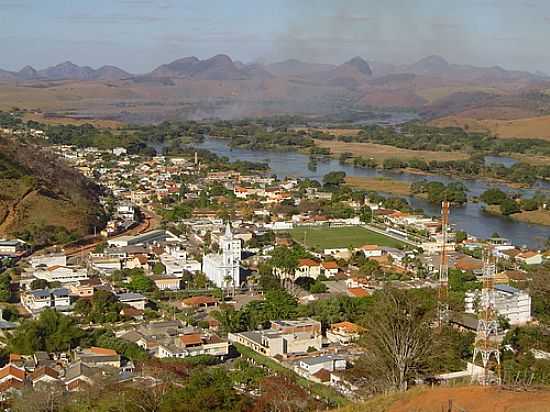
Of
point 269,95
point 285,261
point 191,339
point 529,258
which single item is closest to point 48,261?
point 285,261

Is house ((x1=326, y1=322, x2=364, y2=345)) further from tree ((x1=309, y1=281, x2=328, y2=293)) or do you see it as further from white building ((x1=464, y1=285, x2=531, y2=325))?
tree ((x1=309, y1=281, x2=328, y2=293))

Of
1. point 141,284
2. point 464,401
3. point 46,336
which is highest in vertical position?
point 464,401

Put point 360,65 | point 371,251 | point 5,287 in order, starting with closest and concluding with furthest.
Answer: point 5,287
point 371,251
point 360,65

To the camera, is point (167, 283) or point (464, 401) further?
point (167, 283)

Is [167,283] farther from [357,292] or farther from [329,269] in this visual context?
[357,292]

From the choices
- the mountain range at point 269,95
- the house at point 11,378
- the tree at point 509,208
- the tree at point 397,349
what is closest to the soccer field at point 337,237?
the tree at point 509,208

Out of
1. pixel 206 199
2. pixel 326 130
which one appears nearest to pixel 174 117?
pixel 326 130

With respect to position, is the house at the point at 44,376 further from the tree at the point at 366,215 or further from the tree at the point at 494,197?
the tree at the point at 494,197
